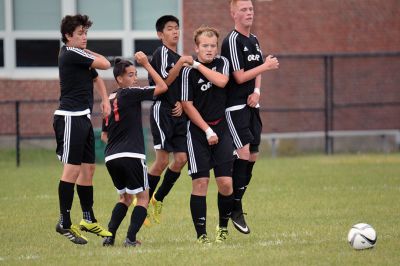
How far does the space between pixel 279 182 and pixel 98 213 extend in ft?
13.2

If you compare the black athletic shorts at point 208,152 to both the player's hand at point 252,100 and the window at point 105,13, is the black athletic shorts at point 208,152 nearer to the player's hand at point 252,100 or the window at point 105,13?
the player's hand at point 252,100

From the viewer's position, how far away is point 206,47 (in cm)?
1021

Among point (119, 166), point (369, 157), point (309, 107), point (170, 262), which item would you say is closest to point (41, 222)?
point (119, 166)

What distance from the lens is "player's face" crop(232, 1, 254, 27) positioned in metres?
11.0

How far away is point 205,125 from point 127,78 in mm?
849

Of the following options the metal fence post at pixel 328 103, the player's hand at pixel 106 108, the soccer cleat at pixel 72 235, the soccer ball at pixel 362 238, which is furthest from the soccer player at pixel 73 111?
the metal fence post at pixel 328 103

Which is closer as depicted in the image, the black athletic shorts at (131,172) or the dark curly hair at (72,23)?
the black athletic shorts at (131,172)

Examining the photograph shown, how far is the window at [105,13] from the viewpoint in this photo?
22750mm

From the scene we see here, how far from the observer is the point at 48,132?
870 inches

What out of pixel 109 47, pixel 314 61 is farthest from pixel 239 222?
pixel 109 47

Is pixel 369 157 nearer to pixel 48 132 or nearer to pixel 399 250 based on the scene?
pixel 48 132

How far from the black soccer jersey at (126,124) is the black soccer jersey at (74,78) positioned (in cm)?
51

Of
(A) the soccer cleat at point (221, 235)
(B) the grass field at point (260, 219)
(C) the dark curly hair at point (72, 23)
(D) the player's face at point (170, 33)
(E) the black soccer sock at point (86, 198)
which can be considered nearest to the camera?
(B) the grass field at point (260, 219)

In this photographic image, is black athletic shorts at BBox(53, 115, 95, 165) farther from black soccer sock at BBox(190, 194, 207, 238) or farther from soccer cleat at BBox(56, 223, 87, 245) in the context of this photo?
black soccer sock at BBox(190, 194, 207, 238)
